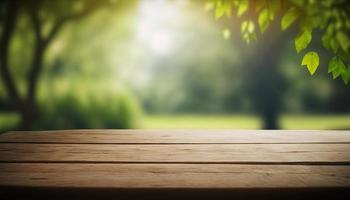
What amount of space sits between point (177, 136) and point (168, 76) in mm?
15533

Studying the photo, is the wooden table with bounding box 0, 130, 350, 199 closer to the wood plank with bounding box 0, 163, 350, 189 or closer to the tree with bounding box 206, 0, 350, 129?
the wood plank with bounding box 0, 163, 350, 189

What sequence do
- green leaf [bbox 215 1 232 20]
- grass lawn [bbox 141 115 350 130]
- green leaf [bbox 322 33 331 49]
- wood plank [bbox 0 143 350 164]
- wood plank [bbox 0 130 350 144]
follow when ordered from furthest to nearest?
grass lawn [bbox 141 115 350 130]
green leaf [bbox 215 1 232 20]
wood plank [bbox 0 130 350 144]
green leaf [bbox 322 33 331 49]
wood plank [bbox 0 143 350 164]

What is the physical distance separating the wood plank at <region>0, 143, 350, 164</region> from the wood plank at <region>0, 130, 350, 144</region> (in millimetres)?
111

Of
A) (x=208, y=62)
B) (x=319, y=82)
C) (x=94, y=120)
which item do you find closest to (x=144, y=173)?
(x=94, y=120)

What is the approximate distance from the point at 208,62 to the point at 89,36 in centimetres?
420

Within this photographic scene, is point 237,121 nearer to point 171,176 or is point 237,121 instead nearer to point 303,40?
point 303,40

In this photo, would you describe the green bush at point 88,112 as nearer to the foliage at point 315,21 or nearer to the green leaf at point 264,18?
the foliage at point 315,21

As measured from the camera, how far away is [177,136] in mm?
2164

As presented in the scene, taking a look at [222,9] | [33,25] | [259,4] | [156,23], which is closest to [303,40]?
[259,4]

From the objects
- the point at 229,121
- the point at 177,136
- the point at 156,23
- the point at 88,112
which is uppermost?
the point at 156,23

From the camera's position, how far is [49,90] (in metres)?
12.0

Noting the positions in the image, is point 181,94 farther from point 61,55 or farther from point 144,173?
point 144,173

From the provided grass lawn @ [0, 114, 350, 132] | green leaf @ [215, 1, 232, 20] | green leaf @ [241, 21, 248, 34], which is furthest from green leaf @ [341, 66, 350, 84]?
grass lawn @ [0, 114, 350, 132]

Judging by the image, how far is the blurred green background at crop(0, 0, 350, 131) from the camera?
1121cm
